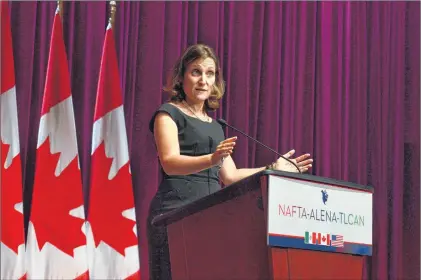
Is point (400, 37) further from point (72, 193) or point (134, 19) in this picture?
point (72, 193)

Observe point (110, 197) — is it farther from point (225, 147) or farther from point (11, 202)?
point (225, 147)

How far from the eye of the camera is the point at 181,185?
2240mm

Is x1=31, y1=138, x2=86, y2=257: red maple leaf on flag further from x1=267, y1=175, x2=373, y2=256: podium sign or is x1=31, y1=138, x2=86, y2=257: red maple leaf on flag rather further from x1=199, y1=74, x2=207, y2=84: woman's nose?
x1=267, y1=175, x2=373, y2=256: podium sign

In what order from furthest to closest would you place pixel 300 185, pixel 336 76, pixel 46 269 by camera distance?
pixel 336 76 → pixel 46 269 → pixel 300 185

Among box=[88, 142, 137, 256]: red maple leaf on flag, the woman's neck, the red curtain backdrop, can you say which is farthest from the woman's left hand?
the red curtain backdrop

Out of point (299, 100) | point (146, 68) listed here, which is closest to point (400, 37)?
point (299, 100)

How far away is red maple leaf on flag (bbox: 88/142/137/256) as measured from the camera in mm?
3801

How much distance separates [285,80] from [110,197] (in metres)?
1.30

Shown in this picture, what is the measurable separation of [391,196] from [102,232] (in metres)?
1.72

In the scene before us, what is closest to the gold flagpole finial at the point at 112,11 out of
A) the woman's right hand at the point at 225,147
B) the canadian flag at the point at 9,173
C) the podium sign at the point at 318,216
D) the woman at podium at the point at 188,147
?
the canadian flag at the point at 9,173

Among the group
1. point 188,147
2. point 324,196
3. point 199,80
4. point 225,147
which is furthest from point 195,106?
point 324,196

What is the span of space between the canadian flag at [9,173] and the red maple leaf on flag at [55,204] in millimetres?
99

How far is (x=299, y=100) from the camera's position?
14.2 ft

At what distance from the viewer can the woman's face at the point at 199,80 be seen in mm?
2416
